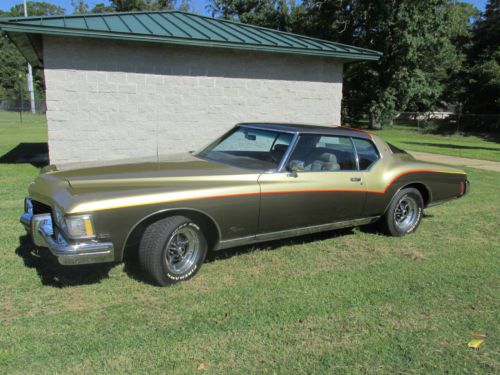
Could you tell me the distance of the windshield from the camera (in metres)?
4.86

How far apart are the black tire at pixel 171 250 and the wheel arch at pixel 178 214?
53 millimetres

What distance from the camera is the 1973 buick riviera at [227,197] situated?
3730 mm

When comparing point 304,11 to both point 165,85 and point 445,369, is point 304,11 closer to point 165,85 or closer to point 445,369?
point 165,85

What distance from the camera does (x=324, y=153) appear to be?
532 centimetres

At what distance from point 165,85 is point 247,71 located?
2.07m

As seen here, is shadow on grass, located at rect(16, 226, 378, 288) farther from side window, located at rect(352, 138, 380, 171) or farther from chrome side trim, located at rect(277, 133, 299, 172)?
side window, located at rect(352, 138, 380, 171)

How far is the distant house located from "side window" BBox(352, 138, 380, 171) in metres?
5.40

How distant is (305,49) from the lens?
424 inches

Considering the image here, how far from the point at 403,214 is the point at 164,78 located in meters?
6.27

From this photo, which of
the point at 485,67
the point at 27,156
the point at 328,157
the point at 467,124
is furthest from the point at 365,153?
the point at 485,67

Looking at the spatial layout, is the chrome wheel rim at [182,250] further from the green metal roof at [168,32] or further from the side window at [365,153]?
the green metal roof at [168,32]

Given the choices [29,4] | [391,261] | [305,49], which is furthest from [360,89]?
[29,4]

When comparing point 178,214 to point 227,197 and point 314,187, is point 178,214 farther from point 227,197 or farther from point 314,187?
point 314,187

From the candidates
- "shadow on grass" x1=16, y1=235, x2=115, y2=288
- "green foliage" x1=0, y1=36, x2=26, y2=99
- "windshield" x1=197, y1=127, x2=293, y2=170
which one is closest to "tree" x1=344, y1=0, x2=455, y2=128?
"windshield" x1=197, y1=127, x2=293, y2=170
